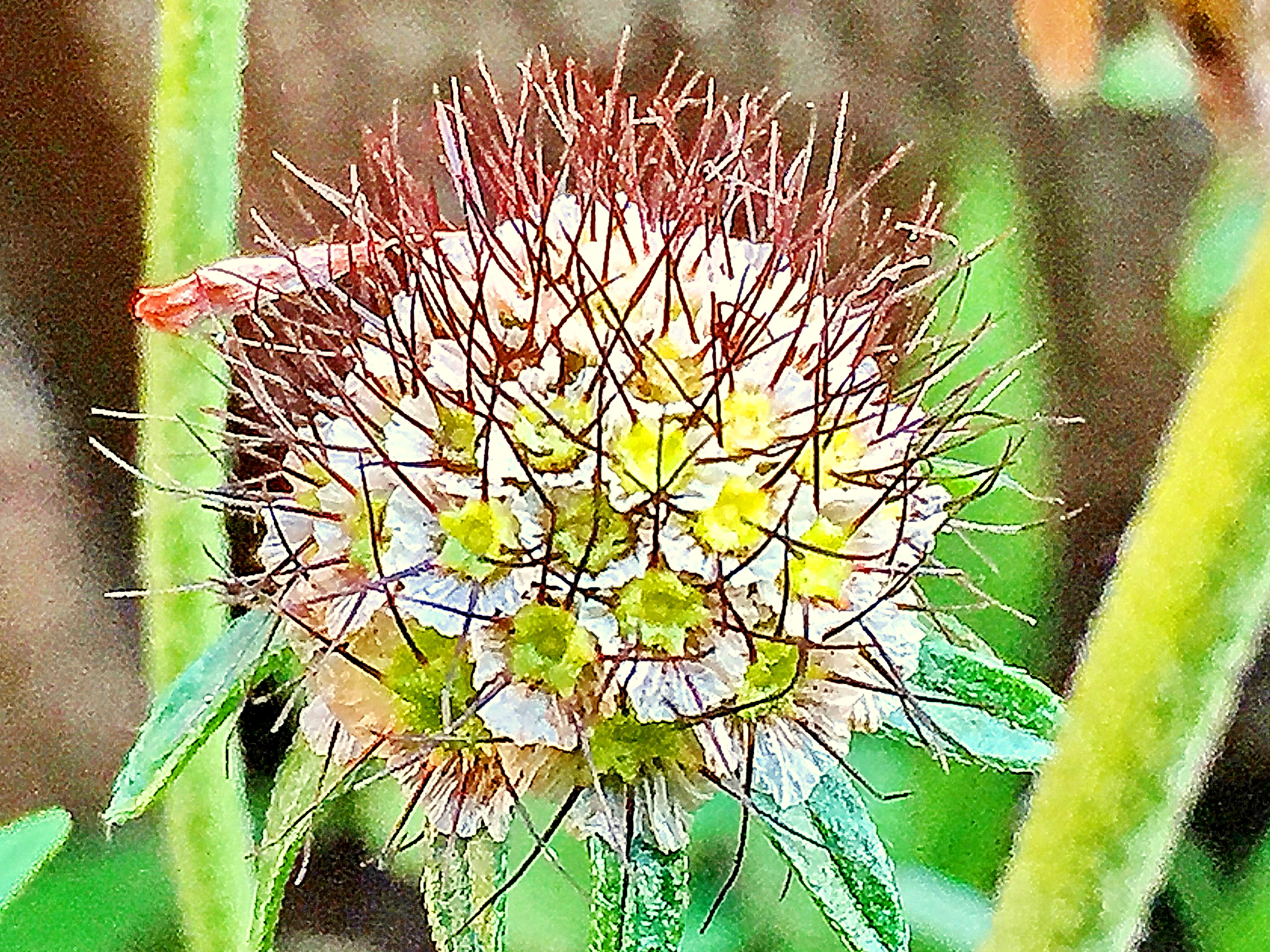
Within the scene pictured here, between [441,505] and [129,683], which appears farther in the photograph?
[129,683]

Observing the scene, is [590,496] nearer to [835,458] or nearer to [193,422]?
[835,458]

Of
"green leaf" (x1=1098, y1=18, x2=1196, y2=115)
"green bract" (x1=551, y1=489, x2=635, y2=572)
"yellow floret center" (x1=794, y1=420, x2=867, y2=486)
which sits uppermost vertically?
"green leaf" (x1=1098, y1=18, x2=1196, y2=115)

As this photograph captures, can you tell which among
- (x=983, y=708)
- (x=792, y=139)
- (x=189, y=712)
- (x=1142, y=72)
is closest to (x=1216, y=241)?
(x=1142, y=72)

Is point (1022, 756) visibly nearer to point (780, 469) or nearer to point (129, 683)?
point (780, 469)

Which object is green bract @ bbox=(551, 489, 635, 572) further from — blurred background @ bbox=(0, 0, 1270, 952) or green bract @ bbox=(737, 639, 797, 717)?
blurred background @ bbox=(0, 0, 1270, 952)

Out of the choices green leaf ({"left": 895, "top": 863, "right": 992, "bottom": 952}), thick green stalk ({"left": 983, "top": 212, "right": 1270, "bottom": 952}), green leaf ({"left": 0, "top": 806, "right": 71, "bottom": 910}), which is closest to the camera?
thick green stalk ({"left": 983, "top": 212, "right": 1270, "bottom": 952})

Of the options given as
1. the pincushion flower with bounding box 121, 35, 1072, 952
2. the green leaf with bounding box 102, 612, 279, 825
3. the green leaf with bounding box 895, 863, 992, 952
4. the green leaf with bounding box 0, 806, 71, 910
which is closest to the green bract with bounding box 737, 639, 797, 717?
the pincushion flower with bounding box 121, 35, 1072, 952

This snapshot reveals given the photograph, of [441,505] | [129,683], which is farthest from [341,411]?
[129,683]
